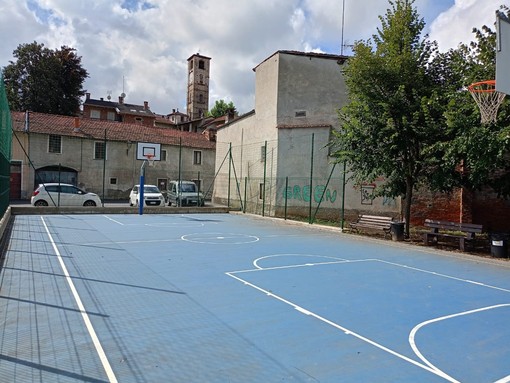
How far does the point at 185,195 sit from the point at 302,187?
26.7 feet

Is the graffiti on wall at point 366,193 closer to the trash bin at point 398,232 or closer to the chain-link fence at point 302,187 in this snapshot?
the chain-link fence at point 302,187

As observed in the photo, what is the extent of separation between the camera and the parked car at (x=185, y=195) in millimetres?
25989

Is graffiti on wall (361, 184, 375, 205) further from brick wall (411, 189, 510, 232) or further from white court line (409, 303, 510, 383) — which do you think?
white court line (409, 303, 510, 383)

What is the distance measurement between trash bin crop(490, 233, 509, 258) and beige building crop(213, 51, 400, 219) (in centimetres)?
915

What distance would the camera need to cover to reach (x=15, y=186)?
31.8 m

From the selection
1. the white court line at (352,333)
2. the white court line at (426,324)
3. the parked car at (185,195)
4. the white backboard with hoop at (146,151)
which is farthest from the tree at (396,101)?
the white backboard with hoop at (146,151)

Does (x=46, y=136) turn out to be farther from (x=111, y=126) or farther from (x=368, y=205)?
(x=368, y=205)

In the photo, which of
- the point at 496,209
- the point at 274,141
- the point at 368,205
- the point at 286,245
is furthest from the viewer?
the point at 274,141

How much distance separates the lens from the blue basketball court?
410 cm

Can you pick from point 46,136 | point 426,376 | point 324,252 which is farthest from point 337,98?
point 46,136

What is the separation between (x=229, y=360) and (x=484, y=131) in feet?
34.5

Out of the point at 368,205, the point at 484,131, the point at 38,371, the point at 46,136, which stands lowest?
the point at 38,371

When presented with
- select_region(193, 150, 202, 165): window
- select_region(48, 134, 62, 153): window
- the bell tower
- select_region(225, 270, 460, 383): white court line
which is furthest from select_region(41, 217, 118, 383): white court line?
the bell tower

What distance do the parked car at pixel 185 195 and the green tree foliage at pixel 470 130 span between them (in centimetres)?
1605
